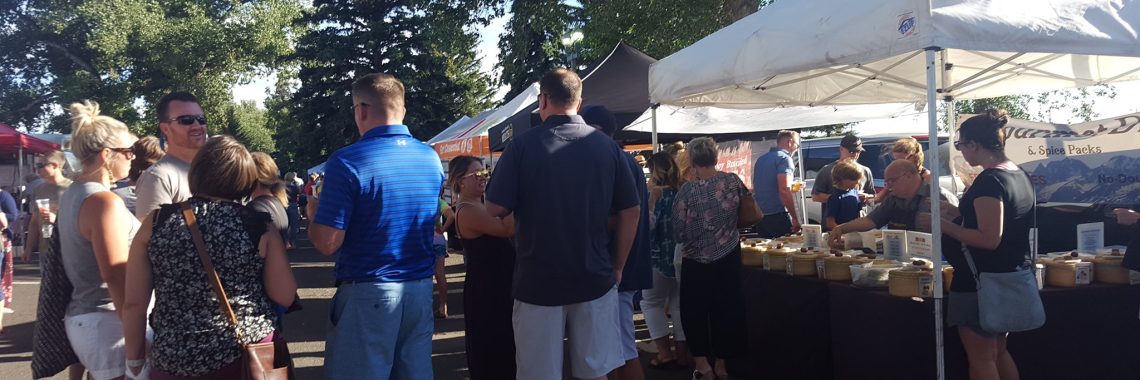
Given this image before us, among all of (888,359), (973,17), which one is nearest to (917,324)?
(888,359)

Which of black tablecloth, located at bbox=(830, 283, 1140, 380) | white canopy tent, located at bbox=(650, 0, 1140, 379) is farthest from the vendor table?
white canopy tent, located at bbox=(650, 0, 1140, 379)

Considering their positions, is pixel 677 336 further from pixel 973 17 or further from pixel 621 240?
pixel 973 17

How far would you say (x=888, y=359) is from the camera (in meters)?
3.87

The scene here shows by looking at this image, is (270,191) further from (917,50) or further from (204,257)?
(917,50)

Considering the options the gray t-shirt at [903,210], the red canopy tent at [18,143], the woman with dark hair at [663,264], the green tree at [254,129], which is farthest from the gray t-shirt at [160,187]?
the green tree at [254,129]

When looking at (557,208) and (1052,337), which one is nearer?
(557,208)

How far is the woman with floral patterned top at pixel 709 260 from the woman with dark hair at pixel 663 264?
389mm

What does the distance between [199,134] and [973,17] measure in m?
3.37

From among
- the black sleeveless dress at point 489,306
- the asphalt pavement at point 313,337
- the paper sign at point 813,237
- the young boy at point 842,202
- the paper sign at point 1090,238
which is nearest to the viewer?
the black sleeveless dress at point 489,306

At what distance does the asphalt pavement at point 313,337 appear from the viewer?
552 cm

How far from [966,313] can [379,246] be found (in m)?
2.73

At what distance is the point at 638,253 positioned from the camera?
3.96 metres

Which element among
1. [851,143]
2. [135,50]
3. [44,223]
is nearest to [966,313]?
[851,143]

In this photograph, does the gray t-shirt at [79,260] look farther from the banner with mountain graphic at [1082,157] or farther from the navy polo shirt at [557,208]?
the banner with mountain graphic at [1082,157]
